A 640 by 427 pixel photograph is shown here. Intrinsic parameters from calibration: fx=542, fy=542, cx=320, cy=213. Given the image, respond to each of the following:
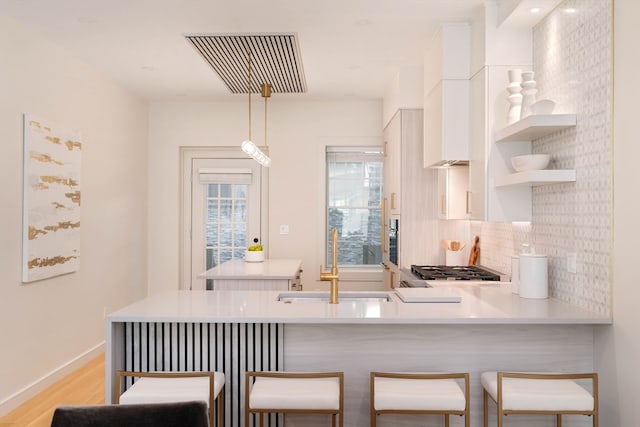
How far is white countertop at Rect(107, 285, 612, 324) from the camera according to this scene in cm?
248

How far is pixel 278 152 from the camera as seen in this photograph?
6277 mm

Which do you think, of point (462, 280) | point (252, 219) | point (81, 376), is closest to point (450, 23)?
point (462, 280)

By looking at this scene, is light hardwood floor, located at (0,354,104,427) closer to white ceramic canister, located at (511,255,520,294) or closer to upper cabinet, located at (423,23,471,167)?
white ceramic canister, located at (511,255,520,294)

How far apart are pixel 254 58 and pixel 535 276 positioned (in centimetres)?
272

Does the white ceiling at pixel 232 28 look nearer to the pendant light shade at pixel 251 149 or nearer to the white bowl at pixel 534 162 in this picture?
the pendant light shade at pixel 251 149

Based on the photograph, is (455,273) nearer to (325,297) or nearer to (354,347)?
(325,297)

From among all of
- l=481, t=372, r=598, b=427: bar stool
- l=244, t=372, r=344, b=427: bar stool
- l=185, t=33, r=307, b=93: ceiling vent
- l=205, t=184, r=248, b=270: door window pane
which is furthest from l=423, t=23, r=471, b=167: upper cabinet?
l=205, t=184, r=248, b=270: door window pane

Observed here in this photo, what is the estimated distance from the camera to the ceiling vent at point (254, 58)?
394 cm

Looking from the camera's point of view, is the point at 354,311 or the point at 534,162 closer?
the point at 354,311

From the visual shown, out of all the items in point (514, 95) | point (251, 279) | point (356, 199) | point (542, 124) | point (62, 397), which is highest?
point (514, 95)

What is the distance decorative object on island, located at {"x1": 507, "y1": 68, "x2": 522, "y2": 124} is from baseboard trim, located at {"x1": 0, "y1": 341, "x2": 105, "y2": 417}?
12.0 ft

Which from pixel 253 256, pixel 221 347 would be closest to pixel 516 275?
pixel 221 347

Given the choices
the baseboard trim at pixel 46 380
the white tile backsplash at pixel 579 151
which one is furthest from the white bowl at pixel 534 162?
the baseboard trim at pixel 46 380

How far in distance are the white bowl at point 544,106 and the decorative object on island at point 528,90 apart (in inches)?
4.2
